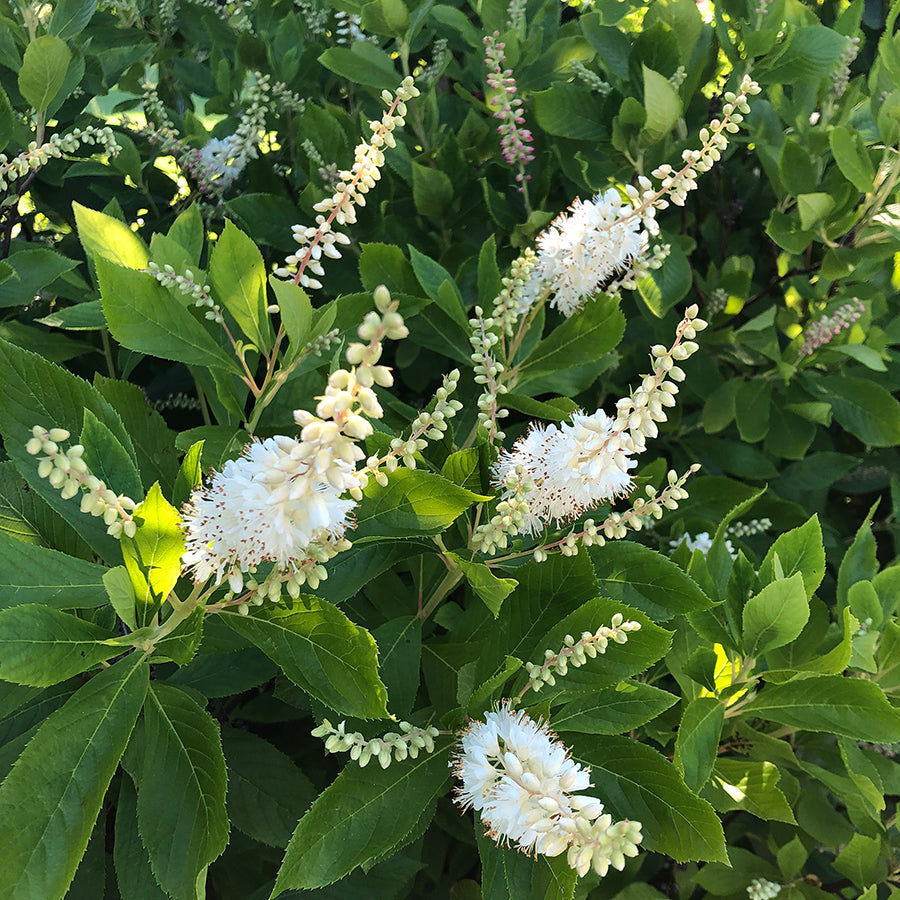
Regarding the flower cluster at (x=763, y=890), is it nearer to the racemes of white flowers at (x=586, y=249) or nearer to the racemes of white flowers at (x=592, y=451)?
the racemes of white flowers at (x=592, y=451)

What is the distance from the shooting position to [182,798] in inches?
32.5

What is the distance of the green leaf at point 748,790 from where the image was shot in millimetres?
1093

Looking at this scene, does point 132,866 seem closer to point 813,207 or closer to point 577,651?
point 577,651

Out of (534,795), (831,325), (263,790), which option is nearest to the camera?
(534,795)

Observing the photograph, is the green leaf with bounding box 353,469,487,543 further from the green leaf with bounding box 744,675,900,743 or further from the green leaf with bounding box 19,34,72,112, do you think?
the green leaf with bounding box 19,34,72,112

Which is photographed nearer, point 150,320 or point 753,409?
point 150,320

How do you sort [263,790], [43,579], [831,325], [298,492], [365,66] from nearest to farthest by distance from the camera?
[298,492]
[43,579]
[263,790]
[365,66]
[831,325]

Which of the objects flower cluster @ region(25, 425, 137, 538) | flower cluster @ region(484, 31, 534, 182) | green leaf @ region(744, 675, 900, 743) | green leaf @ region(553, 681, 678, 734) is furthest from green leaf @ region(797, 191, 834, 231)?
flower cluster @ region(25, 425, 137, 538)

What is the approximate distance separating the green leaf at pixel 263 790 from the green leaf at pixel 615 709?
1.26 feet

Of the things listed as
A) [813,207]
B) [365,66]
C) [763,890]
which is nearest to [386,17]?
[365,66]

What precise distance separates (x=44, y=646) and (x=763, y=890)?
118 cm

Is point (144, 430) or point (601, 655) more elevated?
point (144, 430)

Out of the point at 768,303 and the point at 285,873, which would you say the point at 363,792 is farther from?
the point at 768,303

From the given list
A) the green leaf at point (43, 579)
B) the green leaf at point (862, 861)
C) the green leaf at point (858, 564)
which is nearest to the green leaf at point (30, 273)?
the green leaf at point (43, 579)
